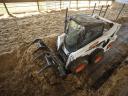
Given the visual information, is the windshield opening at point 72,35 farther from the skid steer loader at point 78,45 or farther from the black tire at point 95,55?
the black tire at point 95,55

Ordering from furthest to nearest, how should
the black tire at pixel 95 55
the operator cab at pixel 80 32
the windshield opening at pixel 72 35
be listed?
the black tire at pixel 95 55 < the windshield opening at pixel 72 35 < the operator cab at pixel 80 32

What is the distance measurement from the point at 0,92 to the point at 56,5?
27.8 feet

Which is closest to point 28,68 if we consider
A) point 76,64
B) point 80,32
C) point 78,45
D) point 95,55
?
point 76,64

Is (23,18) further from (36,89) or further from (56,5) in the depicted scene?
(36,89)

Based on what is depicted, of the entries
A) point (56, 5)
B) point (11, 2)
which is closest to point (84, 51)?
point (11, 2)

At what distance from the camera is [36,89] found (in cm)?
413

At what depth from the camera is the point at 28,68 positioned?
4.55 meters

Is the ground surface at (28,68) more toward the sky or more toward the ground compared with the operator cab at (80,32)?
more toward the ground

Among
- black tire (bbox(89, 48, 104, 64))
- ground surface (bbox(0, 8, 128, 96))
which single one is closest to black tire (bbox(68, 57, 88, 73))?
ground surface (bbox(0, 8, 128, 96))

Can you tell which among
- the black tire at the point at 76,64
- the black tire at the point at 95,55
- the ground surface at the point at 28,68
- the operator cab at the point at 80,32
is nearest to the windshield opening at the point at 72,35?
the operator cab at the point at 80,32

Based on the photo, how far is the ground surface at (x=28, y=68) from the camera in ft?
13.6

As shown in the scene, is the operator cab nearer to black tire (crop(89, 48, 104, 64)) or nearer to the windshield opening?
the windshield opening

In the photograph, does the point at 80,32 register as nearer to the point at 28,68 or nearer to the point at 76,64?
the point at 76,64

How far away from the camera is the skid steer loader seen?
415cm
